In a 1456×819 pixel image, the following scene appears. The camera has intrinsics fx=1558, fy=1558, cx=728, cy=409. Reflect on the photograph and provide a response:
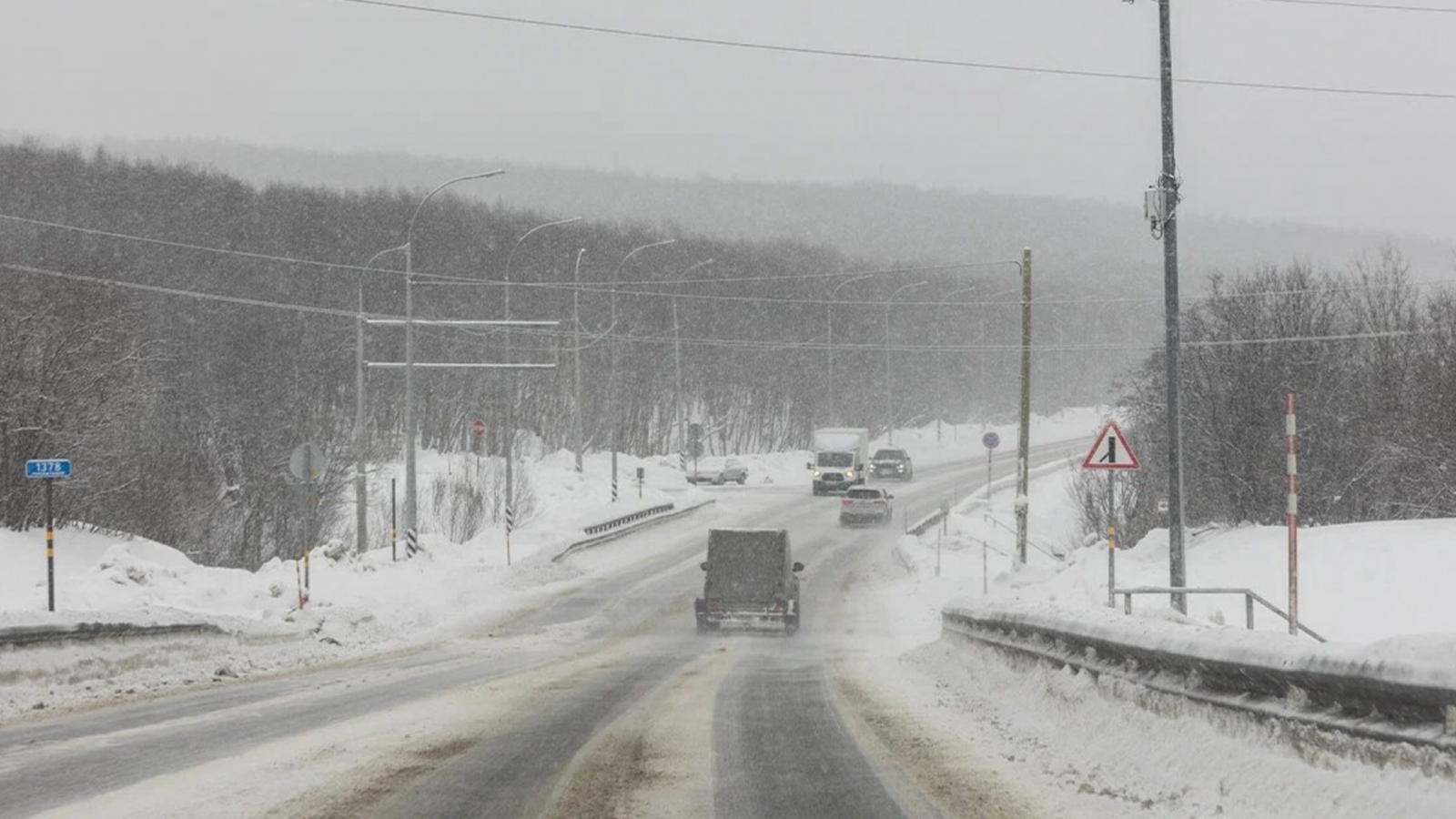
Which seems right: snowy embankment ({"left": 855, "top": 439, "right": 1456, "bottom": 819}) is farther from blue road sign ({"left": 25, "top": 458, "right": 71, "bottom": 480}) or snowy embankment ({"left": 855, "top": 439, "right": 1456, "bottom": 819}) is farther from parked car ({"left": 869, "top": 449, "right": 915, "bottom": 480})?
parked car ({"left": 869, "top": 449, "right": 915, "bottom": 480})

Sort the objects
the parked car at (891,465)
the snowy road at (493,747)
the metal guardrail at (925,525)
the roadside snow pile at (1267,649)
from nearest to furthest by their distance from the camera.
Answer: the roadside snow pile at (1267,649), the snowy road at (493,747), the metal guardrail at (925,525), the parked car at (891,465)

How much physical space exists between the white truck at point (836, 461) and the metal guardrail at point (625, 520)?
14876mm

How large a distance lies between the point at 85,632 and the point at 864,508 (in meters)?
46.0

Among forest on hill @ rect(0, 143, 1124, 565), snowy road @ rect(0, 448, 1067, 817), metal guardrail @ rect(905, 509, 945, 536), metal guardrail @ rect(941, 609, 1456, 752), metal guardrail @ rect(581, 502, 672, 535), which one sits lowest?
metal guardrail @ rect(905, 509, 945, 536)

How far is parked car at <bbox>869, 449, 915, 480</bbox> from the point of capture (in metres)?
89.3

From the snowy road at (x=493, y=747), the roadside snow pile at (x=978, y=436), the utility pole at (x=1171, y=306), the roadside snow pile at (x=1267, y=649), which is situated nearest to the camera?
the roadside snow pile at (x=1267, y=649)

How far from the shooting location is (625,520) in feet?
182

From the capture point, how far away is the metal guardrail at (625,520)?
5131cm

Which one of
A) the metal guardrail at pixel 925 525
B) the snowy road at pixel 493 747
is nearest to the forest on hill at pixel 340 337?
the metal guardrail at pixel 925 525

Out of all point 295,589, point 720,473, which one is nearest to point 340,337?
point 720,473

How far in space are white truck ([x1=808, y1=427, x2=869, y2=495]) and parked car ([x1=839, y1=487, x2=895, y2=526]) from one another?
12601mm

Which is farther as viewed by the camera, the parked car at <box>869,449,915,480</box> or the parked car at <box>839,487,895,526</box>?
the parked car at <box>869,449,915,480</box>

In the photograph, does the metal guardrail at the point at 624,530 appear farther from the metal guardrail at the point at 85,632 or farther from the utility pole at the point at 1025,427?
the metal guardrail at the point at 85,632

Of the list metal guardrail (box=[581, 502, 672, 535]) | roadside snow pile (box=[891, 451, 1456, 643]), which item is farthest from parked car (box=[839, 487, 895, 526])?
roadside snow pile (box=[891, 451, 1456, 643])
